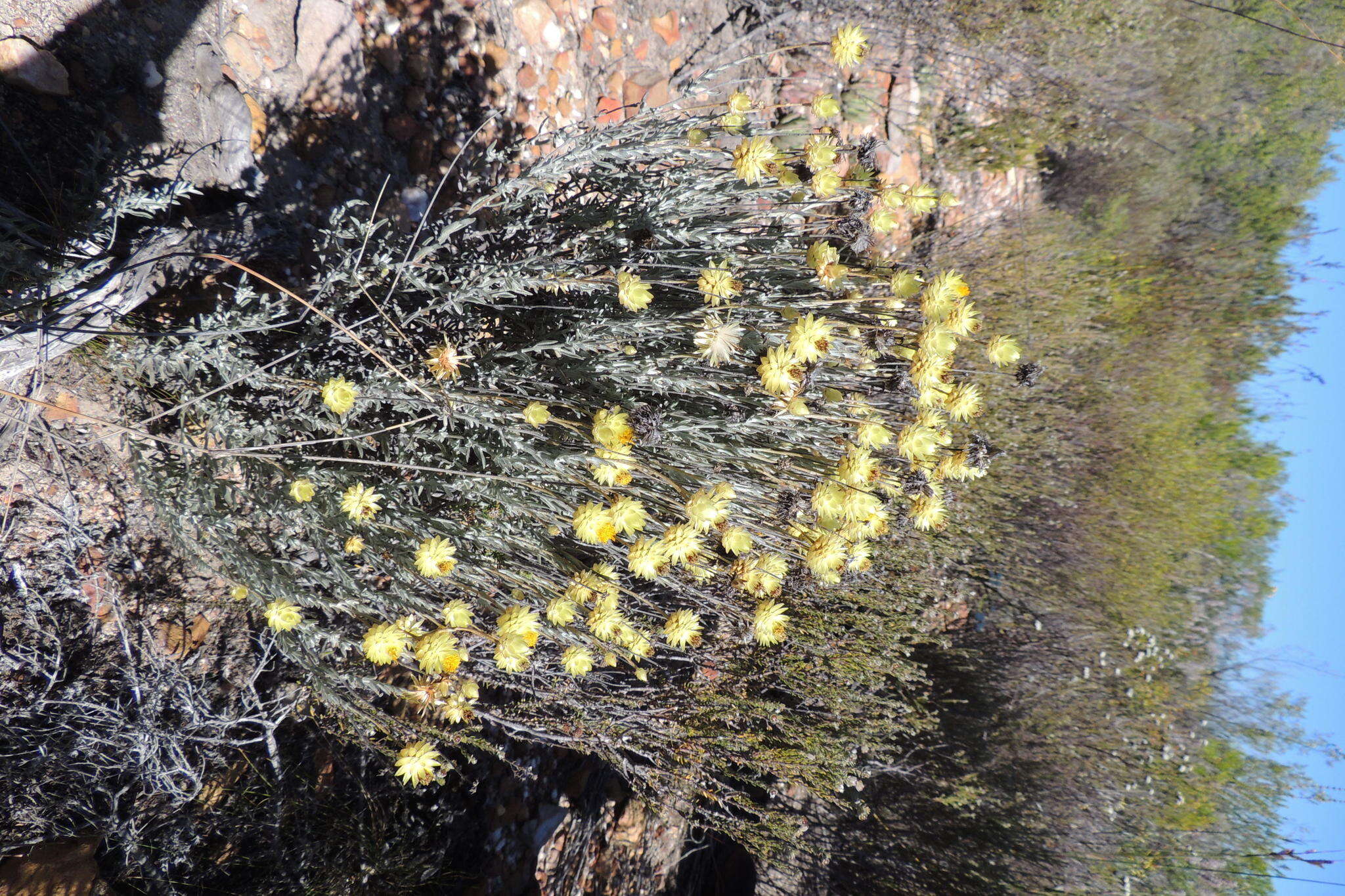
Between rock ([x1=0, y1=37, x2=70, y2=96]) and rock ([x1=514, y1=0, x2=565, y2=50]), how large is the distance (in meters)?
1.43

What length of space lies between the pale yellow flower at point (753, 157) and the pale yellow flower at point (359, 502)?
124 centimetres

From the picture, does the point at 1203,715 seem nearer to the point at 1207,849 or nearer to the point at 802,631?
the point at 1207,849

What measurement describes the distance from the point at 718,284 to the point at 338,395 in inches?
37.1

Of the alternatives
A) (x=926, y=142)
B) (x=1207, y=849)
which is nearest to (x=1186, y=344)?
(x=926, y=142)

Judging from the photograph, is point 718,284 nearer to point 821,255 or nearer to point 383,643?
point 821,255

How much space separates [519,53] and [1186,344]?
4.82 metres

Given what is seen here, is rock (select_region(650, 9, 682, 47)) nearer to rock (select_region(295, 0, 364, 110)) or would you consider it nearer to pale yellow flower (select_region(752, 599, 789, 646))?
rock (select_region(295, 0, 364, 110))

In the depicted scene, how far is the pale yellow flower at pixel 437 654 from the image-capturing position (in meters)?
1.57

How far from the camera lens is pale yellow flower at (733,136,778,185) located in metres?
1.63

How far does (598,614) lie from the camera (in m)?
1.66

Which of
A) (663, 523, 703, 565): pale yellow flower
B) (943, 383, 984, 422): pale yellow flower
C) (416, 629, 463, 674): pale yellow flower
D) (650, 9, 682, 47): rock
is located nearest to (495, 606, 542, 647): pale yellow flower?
(416, 629, 463, 674): pale yellow flower

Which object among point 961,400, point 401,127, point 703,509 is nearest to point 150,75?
point 401,127

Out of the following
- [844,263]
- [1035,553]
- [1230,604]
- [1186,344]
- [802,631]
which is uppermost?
[844,263]

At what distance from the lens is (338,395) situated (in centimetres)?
149
